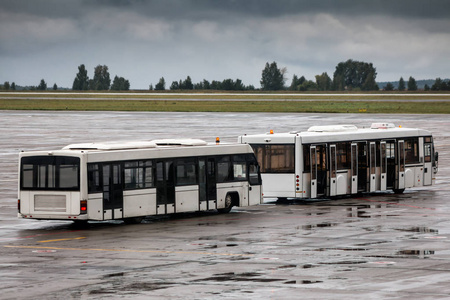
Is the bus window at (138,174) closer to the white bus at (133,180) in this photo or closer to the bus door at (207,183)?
the white bus at (133,180)

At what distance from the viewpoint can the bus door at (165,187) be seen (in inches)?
1244

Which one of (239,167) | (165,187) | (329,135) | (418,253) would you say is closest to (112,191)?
(165,187)

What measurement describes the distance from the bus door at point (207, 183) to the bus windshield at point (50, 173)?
5500 millimetres

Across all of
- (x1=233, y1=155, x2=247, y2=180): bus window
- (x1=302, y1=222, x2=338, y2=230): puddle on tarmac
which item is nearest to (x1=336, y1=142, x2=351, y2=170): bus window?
(x1=233, y1=155, x2=247, y2=180): bus window

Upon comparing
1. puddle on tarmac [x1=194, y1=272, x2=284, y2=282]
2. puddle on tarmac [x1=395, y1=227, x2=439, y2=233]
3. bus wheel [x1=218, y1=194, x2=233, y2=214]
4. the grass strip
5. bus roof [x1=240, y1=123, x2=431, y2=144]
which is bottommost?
puddle on tarmac [x1=194, y1=272, x2=284, y2=282]

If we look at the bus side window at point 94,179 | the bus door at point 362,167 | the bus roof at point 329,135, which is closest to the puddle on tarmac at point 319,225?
the bus side window at point 94,179

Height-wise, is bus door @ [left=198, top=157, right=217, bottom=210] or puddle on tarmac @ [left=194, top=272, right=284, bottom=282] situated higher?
bus door @ [left=198, top=157, right=217, bottom=210]

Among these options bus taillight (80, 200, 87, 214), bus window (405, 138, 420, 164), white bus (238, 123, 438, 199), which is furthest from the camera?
bus window (405, 138, 420, 164)

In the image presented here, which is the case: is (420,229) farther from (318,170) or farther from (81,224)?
(81,224)

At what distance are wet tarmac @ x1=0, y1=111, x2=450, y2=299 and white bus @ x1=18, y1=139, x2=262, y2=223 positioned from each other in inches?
24.4

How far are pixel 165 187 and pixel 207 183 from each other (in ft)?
6.92

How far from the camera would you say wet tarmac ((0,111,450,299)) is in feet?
59.7

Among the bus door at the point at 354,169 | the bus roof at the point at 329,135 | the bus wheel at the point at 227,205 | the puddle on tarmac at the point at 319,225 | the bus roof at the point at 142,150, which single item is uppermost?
the bus roof at the point at 329,135

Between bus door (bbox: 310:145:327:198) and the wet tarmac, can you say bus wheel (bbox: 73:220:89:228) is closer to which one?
the wet tarmac
